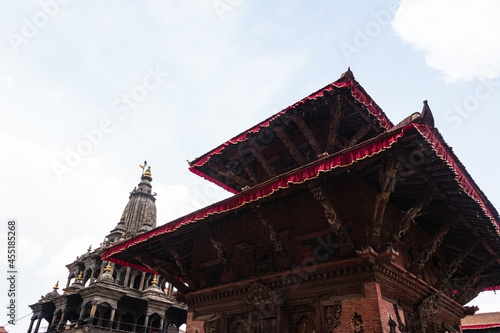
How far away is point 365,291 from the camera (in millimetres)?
7512

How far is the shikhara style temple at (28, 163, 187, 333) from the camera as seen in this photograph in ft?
93.2

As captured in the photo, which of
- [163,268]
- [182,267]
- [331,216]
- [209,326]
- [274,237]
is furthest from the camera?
[163,268]

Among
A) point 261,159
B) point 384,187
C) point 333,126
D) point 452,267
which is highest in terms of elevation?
point 333,126

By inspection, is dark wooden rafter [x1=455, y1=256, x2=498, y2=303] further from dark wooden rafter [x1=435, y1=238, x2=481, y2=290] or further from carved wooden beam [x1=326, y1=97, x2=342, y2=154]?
carved wooden beam [x1=326, y1=97, x2=342, y2=154]

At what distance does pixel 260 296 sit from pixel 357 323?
284 centimetres

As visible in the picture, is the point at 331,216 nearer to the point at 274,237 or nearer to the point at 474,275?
the point at 274,237

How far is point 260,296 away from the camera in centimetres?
936

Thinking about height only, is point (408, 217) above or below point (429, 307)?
above

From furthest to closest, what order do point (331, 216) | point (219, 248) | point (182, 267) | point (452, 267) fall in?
point (182, 267), point (452, 267), point (219, 248), point (331, 216)

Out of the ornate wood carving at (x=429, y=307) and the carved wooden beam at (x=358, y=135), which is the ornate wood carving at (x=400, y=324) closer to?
the ornate wood carving at (x=429, y=307)

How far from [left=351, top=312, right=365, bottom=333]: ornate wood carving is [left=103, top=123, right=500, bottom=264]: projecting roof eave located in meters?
3.15

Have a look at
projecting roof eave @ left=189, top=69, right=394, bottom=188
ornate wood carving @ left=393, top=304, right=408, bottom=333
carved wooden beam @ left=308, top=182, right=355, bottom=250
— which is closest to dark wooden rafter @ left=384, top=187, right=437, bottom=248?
carved wooden beam @ left=308, top=182, right=355, bottom=250

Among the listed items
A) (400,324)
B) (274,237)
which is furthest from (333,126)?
(400,324)

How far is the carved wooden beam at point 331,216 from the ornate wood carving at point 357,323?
4.76 feet
